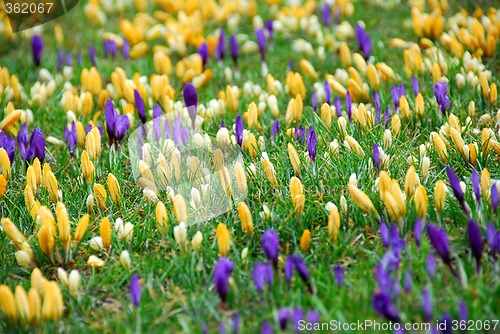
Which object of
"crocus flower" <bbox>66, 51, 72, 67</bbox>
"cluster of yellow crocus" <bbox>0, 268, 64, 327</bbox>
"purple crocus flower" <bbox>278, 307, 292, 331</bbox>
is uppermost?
"crocus flower" <bbox>66, 51, 72, 67</bbox>

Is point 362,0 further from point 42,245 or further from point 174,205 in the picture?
point 42,245

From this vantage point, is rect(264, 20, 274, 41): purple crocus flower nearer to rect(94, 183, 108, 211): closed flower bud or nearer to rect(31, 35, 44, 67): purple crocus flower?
rect(31, 35, 44, 67): purple crocus flower

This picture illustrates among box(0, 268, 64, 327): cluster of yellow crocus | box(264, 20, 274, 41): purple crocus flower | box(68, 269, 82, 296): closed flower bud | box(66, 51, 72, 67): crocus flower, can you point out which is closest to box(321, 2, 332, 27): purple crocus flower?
box(264, 20, 274, 41): purple crocus flower

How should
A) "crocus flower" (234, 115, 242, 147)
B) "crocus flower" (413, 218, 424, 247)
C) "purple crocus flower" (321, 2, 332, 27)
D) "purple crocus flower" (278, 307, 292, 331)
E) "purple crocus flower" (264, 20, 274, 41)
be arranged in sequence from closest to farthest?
"purple crocus flower" (278, 307, 292, 331)
"crocus flower" (413, 218, 424, 247)
"crocus flower" (234, 115, 242, 147)
"purple crocus flower" (264, 20, 274, 41)
"purple crocus flower" (321, 2, 332, 27)

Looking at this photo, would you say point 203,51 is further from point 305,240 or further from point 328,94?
point 305,240

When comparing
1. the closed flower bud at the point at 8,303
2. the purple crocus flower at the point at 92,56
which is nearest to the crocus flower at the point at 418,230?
the closed flower bud at the point at 8,303

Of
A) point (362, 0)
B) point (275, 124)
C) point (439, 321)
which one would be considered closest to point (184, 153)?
point (275, 124)

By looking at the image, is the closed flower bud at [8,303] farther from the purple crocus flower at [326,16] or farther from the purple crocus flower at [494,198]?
the purple crocus flower at [326,16]
